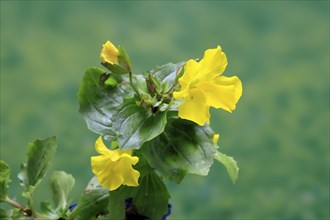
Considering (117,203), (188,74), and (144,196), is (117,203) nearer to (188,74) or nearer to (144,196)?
(144,196)

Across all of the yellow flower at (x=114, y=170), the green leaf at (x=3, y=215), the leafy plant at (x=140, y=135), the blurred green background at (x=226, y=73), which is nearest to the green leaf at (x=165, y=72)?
the leafy plant at (x=140, y=135)

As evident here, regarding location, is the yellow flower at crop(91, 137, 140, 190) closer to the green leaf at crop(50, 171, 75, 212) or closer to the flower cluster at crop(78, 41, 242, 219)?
the flower cluster at crop(78, 41, 242, 219)

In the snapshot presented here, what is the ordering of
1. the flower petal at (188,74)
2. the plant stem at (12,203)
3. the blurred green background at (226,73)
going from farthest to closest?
the blurred green background at (226,73), the plant stem at (12,203), the flower petal at (188,74)

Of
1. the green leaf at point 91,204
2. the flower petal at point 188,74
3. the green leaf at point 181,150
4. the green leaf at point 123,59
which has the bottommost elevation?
the green leaf at point 91,204

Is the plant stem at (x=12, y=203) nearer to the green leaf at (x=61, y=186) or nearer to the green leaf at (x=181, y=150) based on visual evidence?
the green leaf at (x=61, y=186)

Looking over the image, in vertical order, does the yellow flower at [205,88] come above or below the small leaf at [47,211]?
above

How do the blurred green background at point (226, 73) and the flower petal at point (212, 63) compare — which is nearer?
the flower petal at point (212, 63)
